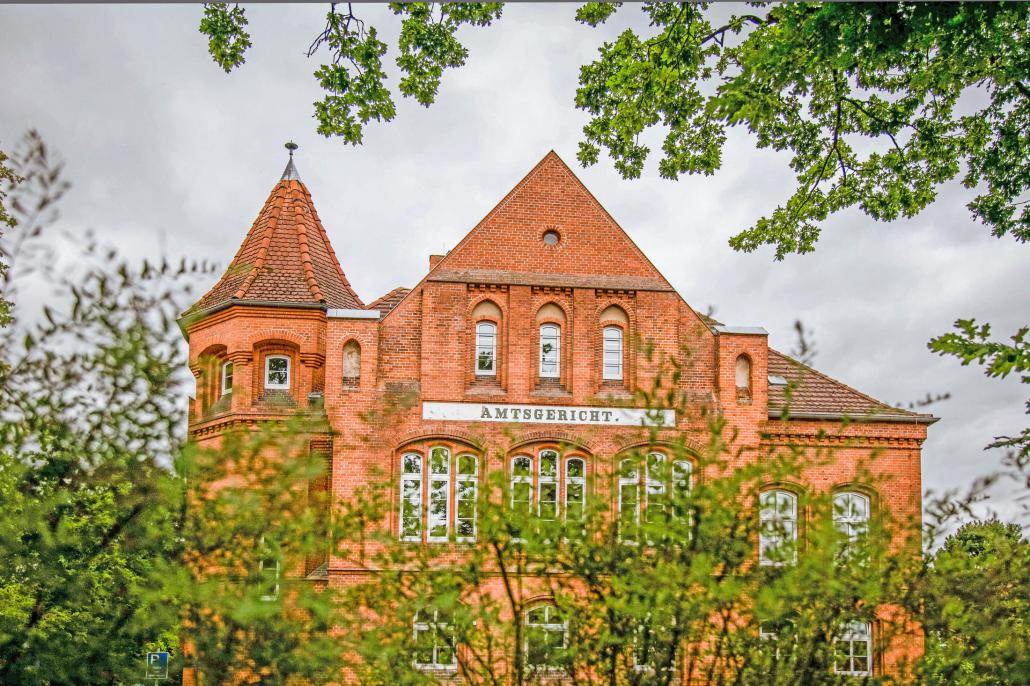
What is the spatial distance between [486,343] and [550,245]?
8.21 ft

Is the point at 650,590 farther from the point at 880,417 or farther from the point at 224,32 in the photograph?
the point at 880,417

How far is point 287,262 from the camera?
85.4ft

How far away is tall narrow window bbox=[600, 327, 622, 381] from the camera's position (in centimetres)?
2434

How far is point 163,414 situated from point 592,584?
344 centimetres

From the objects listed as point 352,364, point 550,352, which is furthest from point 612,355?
point 352,364

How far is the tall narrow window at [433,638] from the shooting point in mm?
8266

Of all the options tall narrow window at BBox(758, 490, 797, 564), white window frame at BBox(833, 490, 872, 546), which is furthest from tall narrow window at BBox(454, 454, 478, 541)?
white window frame at BBox(833, 490, 872, 546)

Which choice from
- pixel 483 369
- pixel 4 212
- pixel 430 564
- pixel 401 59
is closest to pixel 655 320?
pixel 483 369

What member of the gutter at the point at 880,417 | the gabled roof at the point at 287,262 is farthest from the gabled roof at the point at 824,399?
the gabled roof at the point at 287,262

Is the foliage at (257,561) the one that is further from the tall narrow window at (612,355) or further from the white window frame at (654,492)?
the tall narrow window at (612,355)

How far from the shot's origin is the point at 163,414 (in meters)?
8.80

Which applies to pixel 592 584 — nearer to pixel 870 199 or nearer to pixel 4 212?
pixel 870 199

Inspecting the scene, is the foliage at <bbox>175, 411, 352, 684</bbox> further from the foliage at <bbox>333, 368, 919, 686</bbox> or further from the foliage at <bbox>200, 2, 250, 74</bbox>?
the foliage at <bbox>200, 2, 250, 74</bbox>

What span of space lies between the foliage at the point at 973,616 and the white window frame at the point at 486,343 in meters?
15.2
